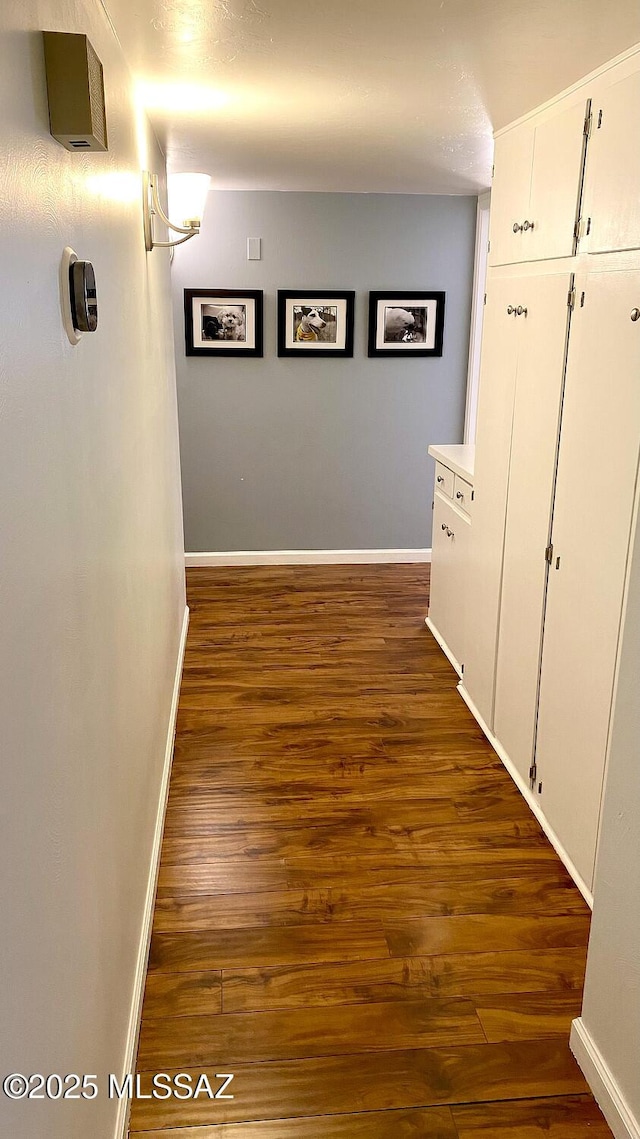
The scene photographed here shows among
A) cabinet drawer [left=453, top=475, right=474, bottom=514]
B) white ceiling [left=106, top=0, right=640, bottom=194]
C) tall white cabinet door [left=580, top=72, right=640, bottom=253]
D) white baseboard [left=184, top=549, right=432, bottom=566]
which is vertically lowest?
white baseboard [left=184, top=549, right=432, bottom=566]

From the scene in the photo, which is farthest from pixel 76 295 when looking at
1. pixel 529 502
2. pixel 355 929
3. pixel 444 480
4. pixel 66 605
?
pixel 444 480

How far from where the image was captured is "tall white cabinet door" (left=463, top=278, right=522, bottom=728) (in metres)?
3.28

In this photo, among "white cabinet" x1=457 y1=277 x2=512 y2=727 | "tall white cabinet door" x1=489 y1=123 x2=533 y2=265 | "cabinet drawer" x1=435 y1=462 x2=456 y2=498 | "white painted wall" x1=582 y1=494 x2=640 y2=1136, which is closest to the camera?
"white painted wall" x1=582 y1=494 x2=640 y2=1136

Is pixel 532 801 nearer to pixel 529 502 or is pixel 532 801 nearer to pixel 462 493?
pixel 529 502

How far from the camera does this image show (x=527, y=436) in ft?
10.0

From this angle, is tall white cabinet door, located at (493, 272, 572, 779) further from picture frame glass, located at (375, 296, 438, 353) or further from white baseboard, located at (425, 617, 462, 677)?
picture frame glass, located at (375, 296, 438, 353)

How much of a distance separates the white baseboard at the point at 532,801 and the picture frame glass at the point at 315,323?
2549mm

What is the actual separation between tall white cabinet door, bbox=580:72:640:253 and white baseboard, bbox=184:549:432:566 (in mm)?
3467

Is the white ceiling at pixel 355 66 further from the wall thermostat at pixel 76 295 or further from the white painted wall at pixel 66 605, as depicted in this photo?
the wall thermostat at pixel 76 295

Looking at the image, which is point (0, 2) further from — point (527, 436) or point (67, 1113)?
point (527, 436)

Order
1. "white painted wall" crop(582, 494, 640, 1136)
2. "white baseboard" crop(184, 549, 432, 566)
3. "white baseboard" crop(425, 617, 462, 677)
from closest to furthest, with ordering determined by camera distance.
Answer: "white painted wall" crop(582, 494, 640, 1136) < "white baseboard" crop(425, 617, 462, 677) < "white baseboard" crop(184, 549, 432, 566)

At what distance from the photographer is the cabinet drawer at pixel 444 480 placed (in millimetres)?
4312

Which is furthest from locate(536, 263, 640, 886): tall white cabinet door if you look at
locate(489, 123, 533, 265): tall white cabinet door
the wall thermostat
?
the wall thermostat

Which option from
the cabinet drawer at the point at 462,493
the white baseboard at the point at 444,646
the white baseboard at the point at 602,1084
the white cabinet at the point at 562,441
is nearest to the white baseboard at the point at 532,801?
the white cabinet at the point at 562,441
